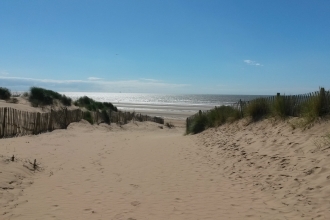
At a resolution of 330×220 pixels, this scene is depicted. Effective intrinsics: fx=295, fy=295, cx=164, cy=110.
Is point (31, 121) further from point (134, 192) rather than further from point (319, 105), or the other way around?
point (319, 105)

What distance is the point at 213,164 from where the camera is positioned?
8.12m

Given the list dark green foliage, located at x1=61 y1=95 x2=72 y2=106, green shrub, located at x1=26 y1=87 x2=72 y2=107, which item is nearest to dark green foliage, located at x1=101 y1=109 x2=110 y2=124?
green shrub, located at x1=26 y1=87 x2=72 y2=107

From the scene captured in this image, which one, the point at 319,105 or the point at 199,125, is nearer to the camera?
the point at 319,105

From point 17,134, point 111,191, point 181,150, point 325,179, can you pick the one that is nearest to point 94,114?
point 17,134

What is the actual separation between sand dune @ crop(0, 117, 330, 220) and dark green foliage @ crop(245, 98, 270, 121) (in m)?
2.20

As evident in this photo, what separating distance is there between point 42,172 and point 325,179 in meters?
5.96

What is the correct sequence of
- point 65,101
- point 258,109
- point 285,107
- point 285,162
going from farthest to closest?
point 65,101, point 258,109, point 285,107, point 285,162

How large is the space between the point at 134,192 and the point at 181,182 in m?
1.20

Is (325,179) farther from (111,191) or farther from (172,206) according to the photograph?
(111,191)

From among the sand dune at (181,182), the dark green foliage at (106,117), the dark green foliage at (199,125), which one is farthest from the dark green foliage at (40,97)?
the sand dune at (181,182)

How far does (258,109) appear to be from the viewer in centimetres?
1221

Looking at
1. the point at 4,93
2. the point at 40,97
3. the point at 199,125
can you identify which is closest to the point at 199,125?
the point at 199,125

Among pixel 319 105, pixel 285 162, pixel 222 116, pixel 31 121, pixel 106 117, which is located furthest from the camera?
pixel 106 117

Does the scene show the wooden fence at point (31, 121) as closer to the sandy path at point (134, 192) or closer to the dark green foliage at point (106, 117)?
the dark green foliage at point (106, 117)
